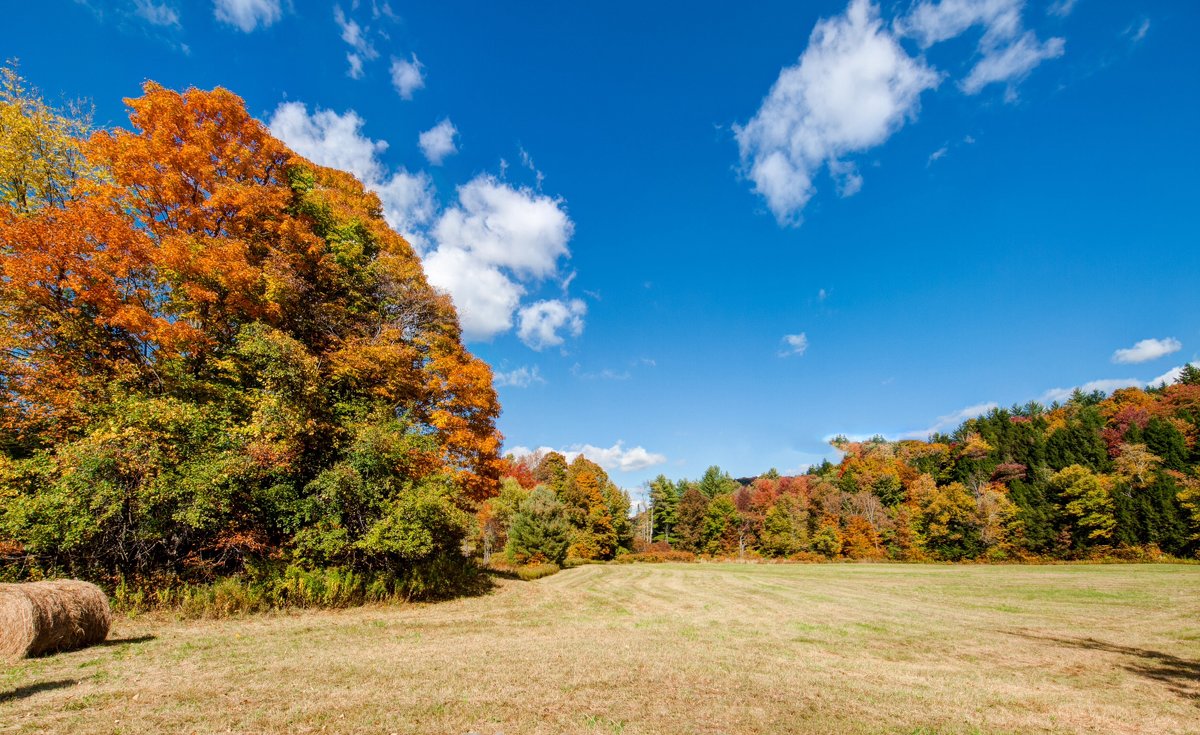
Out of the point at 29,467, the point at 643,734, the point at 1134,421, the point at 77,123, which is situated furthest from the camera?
the point at 1134,421

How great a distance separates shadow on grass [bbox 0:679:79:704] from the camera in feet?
18.5

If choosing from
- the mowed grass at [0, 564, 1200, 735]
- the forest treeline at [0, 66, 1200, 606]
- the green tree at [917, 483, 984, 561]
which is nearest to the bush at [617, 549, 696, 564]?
the green tree at [917, 483, 984, 561]

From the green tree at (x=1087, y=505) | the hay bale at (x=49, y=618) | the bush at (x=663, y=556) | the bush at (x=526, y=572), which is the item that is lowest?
the bush at (x=663, y=556)

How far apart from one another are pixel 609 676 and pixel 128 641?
8.91 meters

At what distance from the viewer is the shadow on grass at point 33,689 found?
18.5ft

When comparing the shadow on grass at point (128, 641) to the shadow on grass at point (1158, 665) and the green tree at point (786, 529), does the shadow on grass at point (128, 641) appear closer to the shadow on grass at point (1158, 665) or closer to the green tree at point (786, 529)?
the shadow on grass at point (1158, 665)

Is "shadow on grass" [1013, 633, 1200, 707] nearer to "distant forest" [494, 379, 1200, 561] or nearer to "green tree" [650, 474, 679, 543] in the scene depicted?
"distant forest" [494, 379, 1200, 561]

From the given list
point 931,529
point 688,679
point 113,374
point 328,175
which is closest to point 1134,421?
point 931,529

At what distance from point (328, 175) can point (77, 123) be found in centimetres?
679

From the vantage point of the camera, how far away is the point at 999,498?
56.9 m

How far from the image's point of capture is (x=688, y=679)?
7.69 metres

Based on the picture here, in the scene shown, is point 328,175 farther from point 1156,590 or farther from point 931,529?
point 931,529

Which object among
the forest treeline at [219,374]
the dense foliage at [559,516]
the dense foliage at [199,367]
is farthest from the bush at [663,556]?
the dense foliage at [199,367]

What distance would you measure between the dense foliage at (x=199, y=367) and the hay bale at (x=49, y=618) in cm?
326
